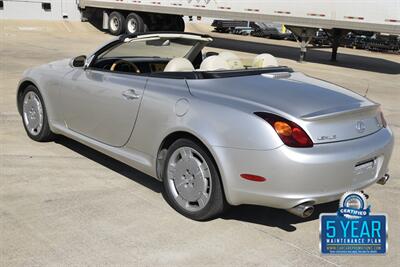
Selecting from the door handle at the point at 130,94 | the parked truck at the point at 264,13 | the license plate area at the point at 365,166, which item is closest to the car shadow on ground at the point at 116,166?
the door handle at the point at 130,94

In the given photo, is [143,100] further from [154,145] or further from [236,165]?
[236,165]

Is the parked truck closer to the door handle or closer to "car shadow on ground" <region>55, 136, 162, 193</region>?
"car shadow on ground" <region>55, 136, 162, 193</region>

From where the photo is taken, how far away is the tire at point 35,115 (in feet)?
18.2

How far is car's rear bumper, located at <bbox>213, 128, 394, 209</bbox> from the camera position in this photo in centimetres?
336

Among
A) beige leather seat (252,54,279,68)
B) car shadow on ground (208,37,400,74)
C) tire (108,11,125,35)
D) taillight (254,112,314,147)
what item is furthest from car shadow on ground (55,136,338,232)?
tire (108,11,125,35)

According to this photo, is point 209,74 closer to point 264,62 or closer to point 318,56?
point 264,62

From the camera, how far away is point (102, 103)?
15.1 feet

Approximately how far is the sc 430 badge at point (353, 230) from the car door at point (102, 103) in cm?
186

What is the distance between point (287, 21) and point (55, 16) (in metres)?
13.5

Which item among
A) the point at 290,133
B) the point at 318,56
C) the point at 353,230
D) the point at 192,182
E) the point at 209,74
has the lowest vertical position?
the point at 318,56

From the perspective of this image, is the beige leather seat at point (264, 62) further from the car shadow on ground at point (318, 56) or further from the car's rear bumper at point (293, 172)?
the car shadow on ground at point (318, 56)

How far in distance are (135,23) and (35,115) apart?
1795 cm

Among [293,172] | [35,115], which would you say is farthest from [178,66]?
[35,115]

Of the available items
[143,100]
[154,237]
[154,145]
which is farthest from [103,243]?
[143,100]
